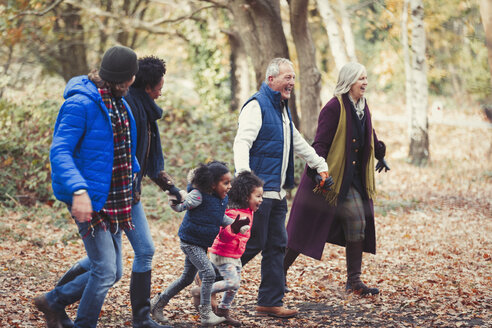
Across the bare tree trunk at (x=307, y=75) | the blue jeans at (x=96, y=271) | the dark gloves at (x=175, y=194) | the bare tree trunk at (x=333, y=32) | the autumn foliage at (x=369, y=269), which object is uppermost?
the bare tree trunk at (x=333, y=32)

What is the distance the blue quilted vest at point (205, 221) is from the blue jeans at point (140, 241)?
0.35 metres

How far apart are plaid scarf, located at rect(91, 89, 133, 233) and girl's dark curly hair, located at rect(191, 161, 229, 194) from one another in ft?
2.29

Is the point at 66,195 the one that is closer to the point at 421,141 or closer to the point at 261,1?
the point at 261,1

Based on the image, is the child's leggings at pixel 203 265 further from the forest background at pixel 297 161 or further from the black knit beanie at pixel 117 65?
the black knit beanie at pixel 117 65

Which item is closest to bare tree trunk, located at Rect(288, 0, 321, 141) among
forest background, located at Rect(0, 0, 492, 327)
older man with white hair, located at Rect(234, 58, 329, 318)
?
forest background, located at Rect(0, 0, 492, 327)

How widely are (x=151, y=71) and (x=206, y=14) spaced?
51.5 ft

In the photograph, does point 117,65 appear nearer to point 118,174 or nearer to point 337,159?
point 118,174

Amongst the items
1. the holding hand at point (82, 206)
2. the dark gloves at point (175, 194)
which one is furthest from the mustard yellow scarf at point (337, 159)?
the holding hand at point (82, 206)

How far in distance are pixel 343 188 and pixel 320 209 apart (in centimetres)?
32

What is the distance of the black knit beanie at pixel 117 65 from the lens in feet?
12.7

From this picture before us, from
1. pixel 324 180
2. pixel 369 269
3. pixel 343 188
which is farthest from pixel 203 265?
pixel 369 269

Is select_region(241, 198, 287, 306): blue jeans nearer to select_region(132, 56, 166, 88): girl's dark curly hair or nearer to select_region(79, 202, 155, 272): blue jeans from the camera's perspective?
select_region(79, 202, 155, 272): blue jeans

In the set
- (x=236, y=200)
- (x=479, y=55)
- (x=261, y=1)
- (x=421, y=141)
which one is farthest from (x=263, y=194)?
(x=421, y=141)

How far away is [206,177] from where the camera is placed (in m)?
4.60
